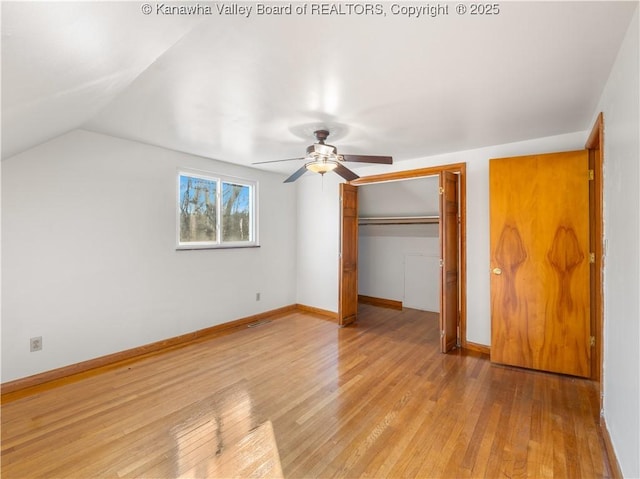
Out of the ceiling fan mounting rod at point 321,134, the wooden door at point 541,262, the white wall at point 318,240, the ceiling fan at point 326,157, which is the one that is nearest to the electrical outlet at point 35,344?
the ceiling fan at point 326,157

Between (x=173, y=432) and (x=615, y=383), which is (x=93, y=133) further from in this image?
(x=615, y=383)

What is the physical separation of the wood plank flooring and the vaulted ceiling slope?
6.56 ft

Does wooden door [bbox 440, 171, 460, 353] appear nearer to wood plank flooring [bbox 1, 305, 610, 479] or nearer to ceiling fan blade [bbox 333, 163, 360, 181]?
wood plank flooring [bbox 1, 305, 610, 479]

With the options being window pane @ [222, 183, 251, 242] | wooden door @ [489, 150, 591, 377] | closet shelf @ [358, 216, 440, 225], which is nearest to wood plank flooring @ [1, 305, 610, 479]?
wooden door @ [489, 150, 591, 377]

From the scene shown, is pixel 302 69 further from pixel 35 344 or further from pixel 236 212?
pixel 35 344

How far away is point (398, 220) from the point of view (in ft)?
16.5

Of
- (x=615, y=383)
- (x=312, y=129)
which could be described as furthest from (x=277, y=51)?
(x=615, y=383)

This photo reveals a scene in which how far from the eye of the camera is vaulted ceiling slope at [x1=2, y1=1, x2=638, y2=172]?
1311 millimetres

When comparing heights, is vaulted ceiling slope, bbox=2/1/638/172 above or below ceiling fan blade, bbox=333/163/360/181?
above

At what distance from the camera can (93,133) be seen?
118 inches

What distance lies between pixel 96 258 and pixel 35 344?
0.86m

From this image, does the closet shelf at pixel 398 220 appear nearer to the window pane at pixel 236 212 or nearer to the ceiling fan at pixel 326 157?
the window pane at pixel 236 212

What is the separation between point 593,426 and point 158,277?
4.12 m

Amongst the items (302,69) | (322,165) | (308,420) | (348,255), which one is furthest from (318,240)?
(302,69)
